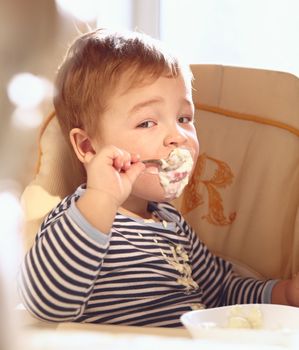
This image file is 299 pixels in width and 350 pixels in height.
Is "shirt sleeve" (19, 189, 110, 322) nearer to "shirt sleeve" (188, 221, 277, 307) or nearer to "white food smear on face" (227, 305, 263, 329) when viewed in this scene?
"white food smear on face" (227, 305, 263, 329)

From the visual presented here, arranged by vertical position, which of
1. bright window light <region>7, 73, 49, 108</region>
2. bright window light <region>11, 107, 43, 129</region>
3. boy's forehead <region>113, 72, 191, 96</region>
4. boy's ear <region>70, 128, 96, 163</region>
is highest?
bright window light <region>7, 73, 49, 108</region>

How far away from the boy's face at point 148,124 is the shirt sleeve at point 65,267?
0.16 metres

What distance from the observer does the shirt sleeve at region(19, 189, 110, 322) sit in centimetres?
83

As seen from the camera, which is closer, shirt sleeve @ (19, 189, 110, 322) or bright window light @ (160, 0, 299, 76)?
shirt sleeve @ (19, 189, 110, 322)

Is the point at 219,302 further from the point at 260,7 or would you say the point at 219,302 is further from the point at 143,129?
the point at 260,7

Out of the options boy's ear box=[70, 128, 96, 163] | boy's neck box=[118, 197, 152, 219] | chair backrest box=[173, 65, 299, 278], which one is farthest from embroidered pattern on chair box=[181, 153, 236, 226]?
boy's ear box=[70, 128, 96, 163]

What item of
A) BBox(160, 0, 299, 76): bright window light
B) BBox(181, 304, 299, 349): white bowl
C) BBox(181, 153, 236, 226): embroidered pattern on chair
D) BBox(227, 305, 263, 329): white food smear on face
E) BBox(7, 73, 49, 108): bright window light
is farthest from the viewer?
BBox(160, 0, 299, 76): bright window light

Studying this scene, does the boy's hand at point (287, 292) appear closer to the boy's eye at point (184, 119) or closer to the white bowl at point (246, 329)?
the white bowl at point (246, 329)

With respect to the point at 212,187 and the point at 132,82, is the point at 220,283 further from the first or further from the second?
the point at 132,82

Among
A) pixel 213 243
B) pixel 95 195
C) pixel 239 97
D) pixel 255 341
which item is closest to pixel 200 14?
pixel 239 97

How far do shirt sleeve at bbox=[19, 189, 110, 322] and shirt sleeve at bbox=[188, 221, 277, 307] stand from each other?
0.28 meters

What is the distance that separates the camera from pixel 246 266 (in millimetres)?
1161

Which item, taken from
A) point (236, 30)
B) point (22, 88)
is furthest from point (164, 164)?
point (236, 30)

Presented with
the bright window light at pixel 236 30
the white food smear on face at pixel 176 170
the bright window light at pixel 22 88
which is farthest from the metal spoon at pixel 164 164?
the bright window light at pixel 236 30
